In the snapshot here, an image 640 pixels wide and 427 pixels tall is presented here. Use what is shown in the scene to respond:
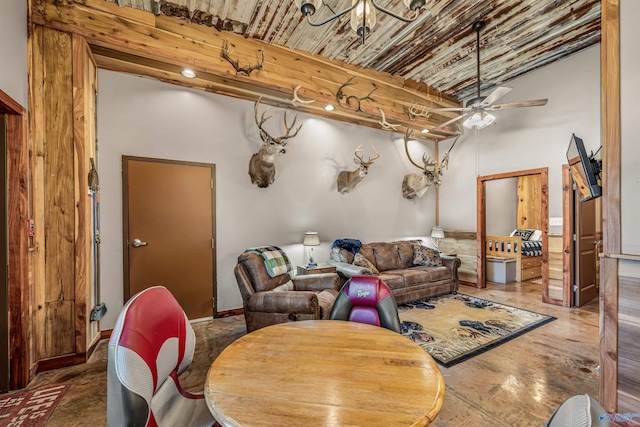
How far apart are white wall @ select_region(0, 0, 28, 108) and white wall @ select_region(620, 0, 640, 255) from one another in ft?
13.4

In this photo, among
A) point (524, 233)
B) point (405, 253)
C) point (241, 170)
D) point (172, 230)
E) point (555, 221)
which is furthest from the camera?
point (524, 233)

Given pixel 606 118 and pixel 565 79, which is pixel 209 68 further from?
pixel 565 79

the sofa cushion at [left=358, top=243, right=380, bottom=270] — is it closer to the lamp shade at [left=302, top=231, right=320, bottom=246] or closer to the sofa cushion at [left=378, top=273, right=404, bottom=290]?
the sofa cushion at [left=378, top=273, right=404, bottom=290]

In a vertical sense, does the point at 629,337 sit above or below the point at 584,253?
below

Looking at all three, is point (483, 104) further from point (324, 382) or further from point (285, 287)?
point (324, 382)

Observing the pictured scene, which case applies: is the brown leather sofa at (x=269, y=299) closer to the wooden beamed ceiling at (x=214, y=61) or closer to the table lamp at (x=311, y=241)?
the table lamp at (x=311, y=241)

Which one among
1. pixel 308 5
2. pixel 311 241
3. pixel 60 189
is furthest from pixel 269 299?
pixel 308 5

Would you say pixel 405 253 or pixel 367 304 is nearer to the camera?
pixel 367 304

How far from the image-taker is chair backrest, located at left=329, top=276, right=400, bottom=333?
74.4 inches

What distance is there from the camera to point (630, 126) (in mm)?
1732

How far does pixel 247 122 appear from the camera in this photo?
4.13 meters

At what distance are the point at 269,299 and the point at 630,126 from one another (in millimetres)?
2987

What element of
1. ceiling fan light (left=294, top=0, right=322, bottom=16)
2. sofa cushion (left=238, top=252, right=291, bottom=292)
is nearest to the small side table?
sofa cushion (left=238, top=252, right=291, bottom=292)

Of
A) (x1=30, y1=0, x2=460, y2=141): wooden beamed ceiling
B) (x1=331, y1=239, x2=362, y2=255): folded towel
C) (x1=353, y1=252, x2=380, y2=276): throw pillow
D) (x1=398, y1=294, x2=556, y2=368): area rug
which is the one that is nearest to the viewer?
(x1=30, y1=0, x2=460, y2=141): wooden beamed ceiling
